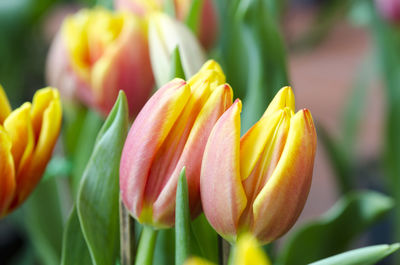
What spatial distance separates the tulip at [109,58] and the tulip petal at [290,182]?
5.3 inches

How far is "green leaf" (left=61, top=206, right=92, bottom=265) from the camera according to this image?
235 millimetres

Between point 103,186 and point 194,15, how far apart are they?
0.13 meters

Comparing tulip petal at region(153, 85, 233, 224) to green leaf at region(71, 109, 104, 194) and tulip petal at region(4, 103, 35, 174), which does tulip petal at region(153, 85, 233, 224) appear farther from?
green leaf at region(71, 109, 104, 194)

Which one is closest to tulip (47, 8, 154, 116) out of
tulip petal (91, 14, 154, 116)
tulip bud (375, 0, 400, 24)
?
tulip petal (91, 14, 154, 116)

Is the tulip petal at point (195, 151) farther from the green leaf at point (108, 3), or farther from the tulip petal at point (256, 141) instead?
the green leaf at point (108, 3)

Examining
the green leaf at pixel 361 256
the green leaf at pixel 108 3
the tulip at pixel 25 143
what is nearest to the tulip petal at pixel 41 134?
the tulip at pixel 25 143

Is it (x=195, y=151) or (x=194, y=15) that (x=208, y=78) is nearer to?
(x=195, y=151)

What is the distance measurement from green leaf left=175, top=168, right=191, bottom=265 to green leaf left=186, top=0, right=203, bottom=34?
15 centimetres

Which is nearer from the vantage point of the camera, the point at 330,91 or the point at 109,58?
the point at 109,58

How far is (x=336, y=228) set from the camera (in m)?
0.33

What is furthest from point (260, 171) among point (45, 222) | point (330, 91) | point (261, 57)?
point (330, 91)

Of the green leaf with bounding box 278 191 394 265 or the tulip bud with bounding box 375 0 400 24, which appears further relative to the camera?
the tulip bud with bounding box 375 0 400 24

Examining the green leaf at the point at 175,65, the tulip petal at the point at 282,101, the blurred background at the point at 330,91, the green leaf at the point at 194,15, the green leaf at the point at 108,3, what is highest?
the green leaf at the point at 108,3

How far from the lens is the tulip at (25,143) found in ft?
0.67
